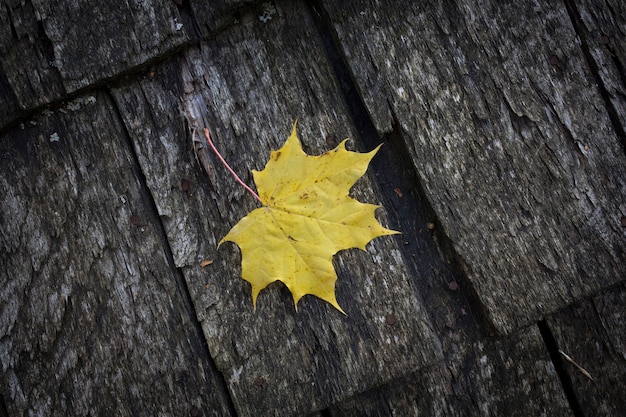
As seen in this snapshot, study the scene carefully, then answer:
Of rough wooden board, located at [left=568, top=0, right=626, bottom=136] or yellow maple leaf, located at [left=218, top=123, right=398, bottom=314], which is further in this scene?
rough wooden board, located at [left=568, top=0, right=626, bottom=136]

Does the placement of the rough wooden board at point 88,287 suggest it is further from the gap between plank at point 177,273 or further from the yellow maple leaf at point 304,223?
the yellow maple leaf at point 304,223

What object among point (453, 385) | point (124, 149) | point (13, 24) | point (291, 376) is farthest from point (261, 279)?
point (13, 24)

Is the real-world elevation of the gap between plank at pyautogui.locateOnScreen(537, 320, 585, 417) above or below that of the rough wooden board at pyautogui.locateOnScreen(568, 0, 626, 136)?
below

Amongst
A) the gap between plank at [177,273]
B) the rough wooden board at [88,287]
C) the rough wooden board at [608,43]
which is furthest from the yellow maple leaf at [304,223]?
the rough wooden board at [608,43]

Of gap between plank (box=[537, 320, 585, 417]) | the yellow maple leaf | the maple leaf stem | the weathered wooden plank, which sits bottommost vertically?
gap between plank (box=[537, 320, 585, 417])

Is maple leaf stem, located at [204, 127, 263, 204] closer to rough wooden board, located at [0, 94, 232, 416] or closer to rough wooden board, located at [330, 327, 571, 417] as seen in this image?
rough wooden board, located at [0, 94, 232, 416]

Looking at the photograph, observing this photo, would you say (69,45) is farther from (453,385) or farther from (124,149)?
(453,385)

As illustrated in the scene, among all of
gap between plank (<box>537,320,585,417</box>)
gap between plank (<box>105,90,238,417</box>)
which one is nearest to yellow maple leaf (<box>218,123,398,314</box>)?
gap between plank (<box>105,90,238,417</box>)
